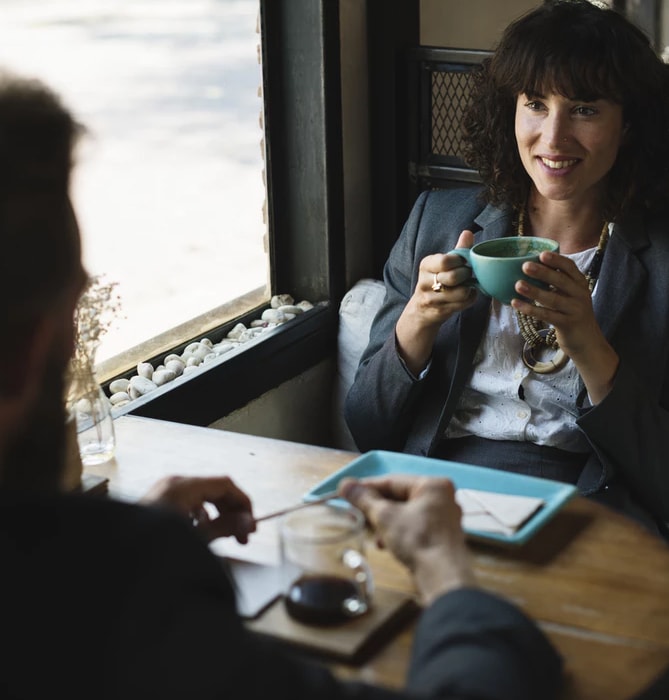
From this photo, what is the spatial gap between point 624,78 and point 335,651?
137 centimetres

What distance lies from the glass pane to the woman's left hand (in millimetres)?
854

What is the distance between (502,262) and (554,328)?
29cm

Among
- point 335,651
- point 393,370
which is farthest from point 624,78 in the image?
point 335,651

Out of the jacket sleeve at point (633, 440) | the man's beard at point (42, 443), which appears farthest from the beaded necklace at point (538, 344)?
the man's beard at point (42, 443)

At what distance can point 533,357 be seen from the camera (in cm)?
219

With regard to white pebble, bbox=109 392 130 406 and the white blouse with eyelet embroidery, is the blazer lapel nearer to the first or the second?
the white blouse with eyelet embroidery

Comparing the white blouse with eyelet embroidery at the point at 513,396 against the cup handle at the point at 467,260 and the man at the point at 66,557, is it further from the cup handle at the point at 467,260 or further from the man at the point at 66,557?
the man at the point at 66,557

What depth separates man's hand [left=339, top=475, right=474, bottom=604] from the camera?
1.24m

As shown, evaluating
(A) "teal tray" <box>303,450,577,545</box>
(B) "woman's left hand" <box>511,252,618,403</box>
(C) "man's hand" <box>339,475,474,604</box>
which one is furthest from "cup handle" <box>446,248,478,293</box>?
(C) "man's hand" <box>339,475,474,604</box>

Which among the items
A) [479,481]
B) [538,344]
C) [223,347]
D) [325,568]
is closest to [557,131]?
[538,344]

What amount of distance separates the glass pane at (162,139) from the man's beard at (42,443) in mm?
1190

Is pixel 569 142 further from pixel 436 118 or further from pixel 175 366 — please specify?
pixel 175 366

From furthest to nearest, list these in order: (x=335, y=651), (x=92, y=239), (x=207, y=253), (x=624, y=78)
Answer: (x=207, y=253) < (x=92, y=239) < (x=624, y=78) < (x=335, y=651)

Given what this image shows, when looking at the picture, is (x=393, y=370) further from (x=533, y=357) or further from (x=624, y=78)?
(x=624, y=78)
